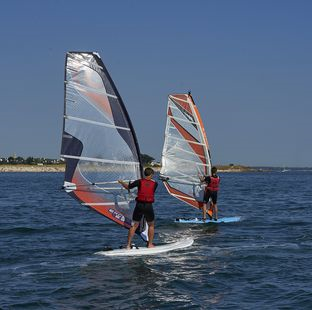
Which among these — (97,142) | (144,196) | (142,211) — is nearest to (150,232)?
(142,211)

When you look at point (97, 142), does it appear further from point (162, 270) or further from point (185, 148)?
point (185, 148)

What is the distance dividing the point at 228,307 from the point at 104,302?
181cm

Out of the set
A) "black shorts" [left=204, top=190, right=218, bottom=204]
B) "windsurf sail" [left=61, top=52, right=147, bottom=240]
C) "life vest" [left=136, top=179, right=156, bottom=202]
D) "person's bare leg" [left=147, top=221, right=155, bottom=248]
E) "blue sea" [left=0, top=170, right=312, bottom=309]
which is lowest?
"blue sea" [left=0, top=170, right=312, bottom=309]

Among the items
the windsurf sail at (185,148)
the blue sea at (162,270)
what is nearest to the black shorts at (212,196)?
the windsurf sail at (185,148)

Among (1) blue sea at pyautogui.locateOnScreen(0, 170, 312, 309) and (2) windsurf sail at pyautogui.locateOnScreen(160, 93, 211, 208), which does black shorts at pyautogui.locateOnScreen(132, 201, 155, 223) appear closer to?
(1) blue sea at pyautogui.locateOnScreen(0, 170, 312, 309)

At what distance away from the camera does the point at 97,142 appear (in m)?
12.5

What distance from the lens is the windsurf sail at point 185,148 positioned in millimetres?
20328

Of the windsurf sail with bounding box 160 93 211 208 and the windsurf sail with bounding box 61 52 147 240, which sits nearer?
the windsurf sail with bounding box 61 52 147 240

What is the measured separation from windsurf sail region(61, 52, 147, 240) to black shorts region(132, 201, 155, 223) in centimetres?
61

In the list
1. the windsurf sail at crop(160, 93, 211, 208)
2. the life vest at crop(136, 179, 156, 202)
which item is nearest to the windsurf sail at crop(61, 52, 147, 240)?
the life vest at crop(136, 179, 156, 202)

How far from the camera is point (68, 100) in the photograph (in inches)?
472

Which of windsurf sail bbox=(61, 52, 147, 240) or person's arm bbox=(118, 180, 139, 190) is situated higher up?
windsurf sail bbox=(61, 52, 147, 240)

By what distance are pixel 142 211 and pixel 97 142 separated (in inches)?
67.8

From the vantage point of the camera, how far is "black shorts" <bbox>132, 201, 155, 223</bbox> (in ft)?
39.8
